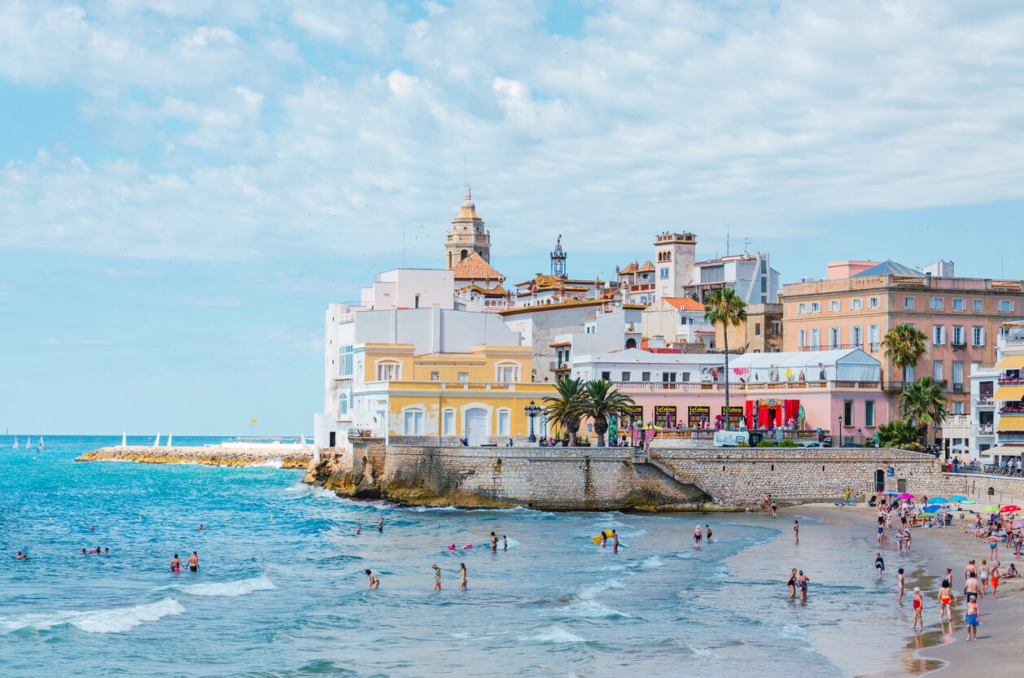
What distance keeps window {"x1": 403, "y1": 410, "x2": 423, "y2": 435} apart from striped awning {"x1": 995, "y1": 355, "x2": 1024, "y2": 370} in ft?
111

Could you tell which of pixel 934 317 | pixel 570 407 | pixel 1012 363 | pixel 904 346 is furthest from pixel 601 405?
pixel 934 317

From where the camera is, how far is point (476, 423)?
251 feet

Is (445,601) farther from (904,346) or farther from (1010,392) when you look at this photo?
(904,346)

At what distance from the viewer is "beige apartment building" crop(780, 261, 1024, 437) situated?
7762 centimetres

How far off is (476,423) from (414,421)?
13.0 ft

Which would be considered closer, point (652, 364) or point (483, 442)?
point (483, 442)

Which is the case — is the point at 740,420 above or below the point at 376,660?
above

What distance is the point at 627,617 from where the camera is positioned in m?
38.7

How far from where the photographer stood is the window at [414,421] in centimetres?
7531

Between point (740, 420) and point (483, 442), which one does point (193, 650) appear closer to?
point (483, 442)

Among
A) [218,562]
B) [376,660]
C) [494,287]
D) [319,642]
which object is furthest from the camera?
[494,287]

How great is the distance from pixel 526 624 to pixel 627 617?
339 cm

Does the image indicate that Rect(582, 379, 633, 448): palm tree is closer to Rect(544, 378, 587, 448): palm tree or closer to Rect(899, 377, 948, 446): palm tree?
Rect(544, 378, 587, 448): palm tree

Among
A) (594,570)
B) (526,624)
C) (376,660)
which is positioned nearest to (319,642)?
(376,660)
